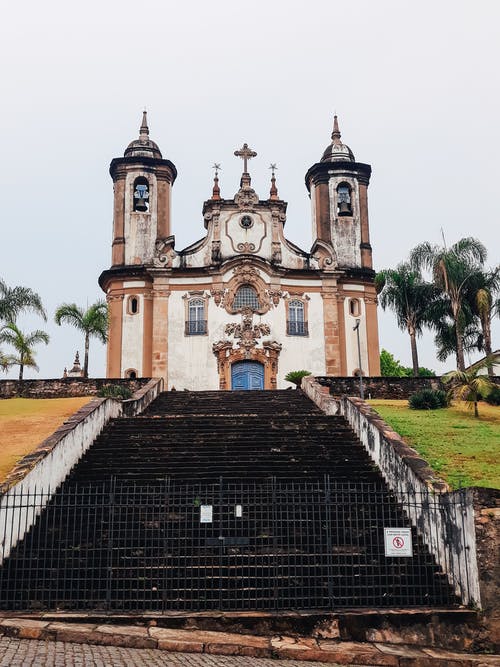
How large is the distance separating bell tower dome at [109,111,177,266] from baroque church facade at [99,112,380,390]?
0.05 m

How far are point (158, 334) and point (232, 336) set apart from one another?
3.09m

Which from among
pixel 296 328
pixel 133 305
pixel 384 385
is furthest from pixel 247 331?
pixel 384 385

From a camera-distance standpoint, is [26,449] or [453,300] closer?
[26,449]

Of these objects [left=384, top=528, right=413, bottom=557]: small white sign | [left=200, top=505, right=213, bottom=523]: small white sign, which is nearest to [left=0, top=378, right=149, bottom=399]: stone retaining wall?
[left=200, top=505, right=213, bottom=523]: small white sign

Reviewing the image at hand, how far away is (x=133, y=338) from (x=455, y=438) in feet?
58.5

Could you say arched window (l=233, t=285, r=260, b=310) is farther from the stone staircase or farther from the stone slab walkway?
the stone slab walkway

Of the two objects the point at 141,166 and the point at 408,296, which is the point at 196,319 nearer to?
the point at 141,166

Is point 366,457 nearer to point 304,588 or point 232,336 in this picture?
point 304,588

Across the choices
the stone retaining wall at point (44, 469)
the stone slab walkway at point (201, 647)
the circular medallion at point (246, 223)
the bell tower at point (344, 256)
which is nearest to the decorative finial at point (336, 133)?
the bell tower at point (344, 256)


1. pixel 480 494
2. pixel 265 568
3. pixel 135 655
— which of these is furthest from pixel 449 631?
pixel 135 655

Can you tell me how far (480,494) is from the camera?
8.98 m

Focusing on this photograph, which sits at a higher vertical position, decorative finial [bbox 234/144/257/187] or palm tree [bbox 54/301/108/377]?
decorative finial [bbox 234/144/257/187]

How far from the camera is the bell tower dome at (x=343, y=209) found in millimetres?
32469

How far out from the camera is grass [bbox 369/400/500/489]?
1227 centimetres
